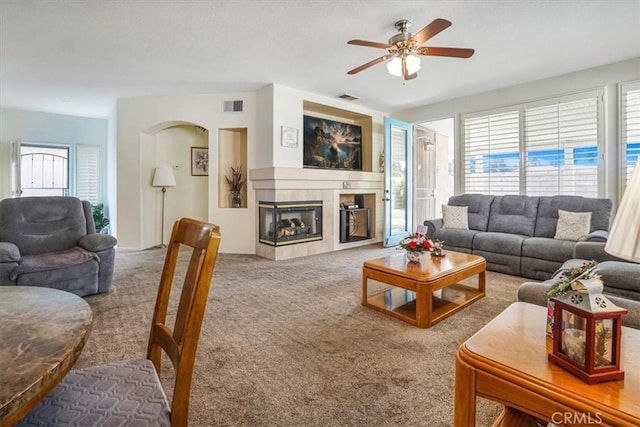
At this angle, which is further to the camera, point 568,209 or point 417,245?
point 568,209

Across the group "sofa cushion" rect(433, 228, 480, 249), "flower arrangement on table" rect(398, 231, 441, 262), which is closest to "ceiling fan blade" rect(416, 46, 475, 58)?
"flower arrangement on table" rect(398, 231, 441, 262)

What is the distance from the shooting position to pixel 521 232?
430 cm

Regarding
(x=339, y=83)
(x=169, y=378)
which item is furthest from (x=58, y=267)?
(x=339, y=83)

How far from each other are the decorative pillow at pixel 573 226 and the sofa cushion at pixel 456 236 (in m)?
0.93

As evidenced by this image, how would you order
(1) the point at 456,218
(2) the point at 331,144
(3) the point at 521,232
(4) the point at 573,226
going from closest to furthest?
(4) the point at 573,226, (3) the point at 521,232, (1) the point at 456,218, (2) the point at 331,144

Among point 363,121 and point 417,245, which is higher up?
point 363,121

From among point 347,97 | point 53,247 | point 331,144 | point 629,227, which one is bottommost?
point 53,247

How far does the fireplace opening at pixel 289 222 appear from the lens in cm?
493

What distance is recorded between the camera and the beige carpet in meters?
1.55

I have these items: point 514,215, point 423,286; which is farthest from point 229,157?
point 514,215

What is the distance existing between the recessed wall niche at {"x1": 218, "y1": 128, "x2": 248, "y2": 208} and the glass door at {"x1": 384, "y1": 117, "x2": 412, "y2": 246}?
2606 millimetres

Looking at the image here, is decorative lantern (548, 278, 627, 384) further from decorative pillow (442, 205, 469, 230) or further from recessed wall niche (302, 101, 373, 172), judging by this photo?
recessed wall niche (302, 101, 373, 172)

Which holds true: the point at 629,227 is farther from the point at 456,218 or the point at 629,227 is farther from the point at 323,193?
the point at 323,193

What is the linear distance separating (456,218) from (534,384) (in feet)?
13.7
